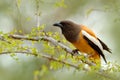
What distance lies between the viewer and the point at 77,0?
12578mm

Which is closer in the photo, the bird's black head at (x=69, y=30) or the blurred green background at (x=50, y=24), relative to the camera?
the bird's black head at (x=69, y=30)

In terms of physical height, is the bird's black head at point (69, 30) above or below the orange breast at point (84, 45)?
above

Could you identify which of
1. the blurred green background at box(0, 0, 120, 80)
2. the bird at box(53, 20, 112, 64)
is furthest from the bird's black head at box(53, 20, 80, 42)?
the blurred green background at box(0, 0, 120, 80)

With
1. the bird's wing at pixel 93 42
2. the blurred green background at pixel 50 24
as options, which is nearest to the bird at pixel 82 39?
the bird's wing at pixel 93 42

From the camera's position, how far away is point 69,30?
651cm

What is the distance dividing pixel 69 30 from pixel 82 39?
17 cm

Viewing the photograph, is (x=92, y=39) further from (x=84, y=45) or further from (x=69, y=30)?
(x=69, y=30)

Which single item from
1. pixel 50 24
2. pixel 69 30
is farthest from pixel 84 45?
pixel 50 24

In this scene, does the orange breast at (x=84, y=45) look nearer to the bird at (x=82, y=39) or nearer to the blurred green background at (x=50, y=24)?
the bird at (x=82, y=39)

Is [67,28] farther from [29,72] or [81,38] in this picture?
[29,72]

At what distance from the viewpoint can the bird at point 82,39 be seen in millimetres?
6461

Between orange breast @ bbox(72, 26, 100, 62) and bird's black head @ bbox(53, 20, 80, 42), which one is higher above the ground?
bird's black head @ bbox(53, 20, 80, 42)

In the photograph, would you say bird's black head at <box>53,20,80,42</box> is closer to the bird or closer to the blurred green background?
the bird

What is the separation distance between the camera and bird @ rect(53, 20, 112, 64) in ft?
21.2
